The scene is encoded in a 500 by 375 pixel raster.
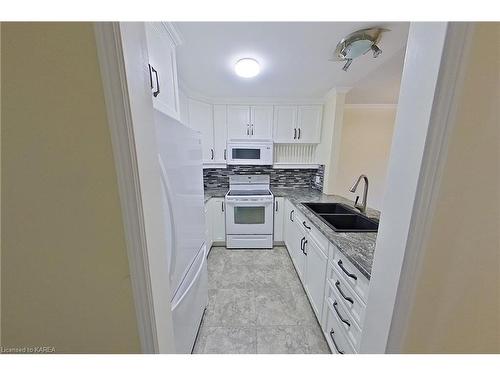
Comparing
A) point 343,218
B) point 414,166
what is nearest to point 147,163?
point 414,166

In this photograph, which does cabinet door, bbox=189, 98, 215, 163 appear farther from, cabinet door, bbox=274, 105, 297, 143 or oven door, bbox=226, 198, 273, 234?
cabinet door, bbox=274, 105, 297, 143

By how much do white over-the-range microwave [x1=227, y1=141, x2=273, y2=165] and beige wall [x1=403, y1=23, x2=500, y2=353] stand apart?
2394 mm

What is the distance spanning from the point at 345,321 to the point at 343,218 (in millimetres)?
1097

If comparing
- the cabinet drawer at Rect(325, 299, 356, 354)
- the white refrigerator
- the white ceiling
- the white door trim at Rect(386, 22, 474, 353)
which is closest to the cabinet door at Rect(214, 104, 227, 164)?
the white ceiling

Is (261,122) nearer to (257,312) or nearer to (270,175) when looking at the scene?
(270,175)

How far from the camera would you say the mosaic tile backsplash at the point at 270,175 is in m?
3.13

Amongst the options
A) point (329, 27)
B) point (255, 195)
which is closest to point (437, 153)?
point (329, 27)

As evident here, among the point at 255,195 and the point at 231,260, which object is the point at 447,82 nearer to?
the point at 255,195

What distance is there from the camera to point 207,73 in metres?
1.90

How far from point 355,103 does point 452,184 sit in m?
3.29

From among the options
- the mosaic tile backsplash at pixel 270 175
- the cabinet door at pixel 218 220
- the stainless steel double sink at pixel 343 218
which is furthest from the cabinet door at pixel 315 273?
the mosaic tile backsplash at pixel 270 175

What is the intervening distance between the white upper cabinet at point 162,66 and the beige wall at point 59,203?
0.60m

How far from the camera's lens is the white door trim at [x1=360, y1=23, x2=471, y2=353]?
394mm

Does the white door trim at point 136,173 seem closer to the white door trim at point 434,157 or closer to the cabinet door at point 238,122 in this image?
the white door trim at point 434,157
